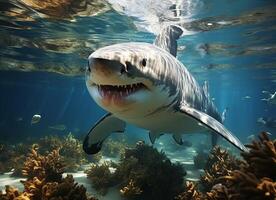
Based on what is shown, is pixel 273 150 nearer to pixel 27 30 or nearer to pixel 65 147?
pixel 65 147

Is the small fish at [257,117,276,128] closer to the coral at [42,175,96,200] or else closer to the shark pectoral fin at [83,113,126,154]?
the shark pectoral fin at [83,113,126,154]

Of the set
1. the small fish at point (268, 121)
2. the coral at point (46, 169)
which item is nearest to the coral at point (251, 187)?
the coral at point (46, 169)

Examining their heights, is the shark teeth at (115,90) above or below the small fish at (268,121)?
above

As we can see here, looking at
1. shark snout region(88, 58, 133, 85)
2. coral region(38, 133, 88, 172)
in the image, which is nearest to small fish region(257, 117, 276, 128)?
coral region(38, 133, 88, 172)

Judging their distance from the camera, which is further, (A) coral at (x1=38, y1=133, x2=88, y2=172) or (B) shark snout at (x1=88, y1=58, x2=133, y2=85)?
(A) coral at (x1=38, y1=133, x2=88, y2=172)

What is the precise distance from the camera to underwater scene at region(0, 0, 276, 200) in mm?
4082

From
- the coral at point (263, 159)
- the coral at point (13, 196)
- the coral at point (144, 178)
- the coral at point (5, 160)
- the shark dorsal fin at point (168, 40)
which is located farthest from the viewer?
the coral at point (5, 160)

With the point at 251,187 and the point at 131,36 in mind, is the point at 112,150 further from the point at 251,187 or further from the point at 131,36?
the point at 251,187

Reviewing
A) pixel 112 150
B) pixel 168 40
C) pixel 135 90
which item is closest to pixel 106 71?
pixel 135 90

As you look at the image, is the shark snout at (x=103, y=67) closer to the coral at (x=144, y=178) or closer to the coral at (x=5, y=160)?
the coral at (x=144, y=178)

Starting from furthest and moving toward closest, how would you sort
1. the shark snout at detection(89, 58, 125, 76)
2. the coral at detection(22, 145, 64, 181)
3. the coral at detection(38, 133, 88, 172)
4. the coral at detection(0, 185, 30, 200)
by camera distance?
the coral at detection(38, 133, 88, 172)
the coral at detection(22, 145, 64, 181)
the coral at detection(0, 185, 30, 200)
the shark snout at detection(89, 58, 125, 76)

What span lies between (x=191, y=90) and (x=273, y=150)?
3.41 meters

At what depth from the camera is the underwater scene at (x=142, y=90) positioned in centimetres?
408

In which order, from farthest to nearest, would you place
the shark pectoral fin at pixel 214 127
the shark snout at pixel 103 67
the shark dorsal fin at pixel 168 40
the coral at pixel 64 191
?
the shark dorsal fin at pixel 168 40 < the coral at pixel 64 191 < the shark pectoral fin at pixel 214 127 < the shark snout at pixel 103 67
